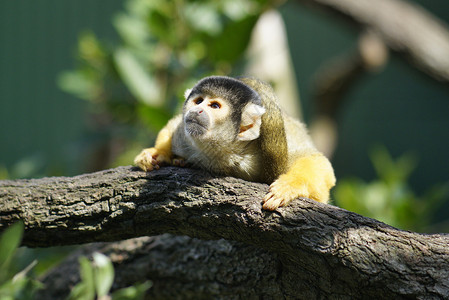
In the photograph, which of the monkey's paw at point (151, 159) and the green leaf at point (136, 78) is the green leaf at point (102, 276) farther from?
the green leaf at point (136, 78)

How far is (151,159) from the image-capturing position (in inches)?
91.7

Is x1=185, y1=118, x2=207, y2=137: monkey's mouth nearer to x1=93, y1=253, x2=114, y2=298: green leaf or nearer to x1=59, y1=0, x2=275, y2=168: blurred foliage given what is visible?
x1=93, y1=253, x2=114, y2=298: green leaf

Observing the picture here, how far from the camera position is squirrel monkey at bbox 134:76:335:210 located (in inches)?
87.3

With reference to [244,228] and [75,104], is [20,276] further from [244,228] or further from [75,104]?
[75,104]

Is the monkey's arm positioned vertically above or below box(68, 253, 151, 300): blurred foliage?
above

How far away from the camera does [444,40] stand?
558 centimetres

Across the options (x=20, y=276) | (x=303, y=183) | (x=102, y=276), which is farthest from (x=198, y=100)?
(x=20, y=276)

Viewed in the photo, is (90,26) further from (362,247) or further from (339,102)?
(362,247)

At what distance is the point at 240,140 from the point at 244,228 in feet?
1.88

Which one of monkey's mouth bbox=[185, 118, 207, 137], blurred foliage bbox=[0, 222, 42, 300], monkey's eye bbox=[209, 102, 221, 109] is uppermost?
monkey's eye bbox=[209, 102, 221, 109]

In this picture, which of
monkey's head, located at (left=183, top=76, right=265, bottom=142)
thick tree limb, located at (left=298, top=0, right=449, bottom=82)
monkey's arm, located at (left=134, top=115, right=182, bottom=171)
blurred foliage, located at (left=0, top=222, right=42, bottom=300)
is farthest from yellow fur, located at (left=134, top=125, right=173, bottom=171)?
thick tree limb, located at (left=298, top=0, right=449, bottom=82)

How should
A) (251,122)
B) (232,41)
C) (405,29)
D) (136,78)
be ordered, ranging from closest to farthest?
(251,122), (232,41), (136,78), (405,29)

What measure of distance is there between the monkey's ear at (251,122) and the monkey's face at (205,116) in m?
0.11

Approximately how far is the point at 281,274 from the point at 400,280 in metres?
0.57
